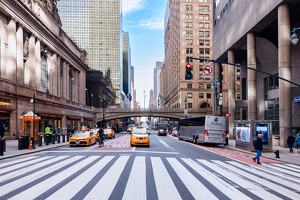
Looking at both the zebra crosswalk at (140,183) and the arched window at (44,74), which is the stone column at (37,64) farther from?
the zebra crosswalk at (140,183)

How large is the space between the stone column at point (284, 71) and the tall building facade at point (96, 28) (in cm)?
9850

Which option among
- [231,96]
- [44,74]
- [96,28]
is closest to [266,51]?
[231,96]

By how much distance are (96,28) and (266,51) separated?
94023mm

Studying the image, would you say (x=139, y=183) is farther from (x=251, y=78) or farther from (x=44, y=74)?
(x=44, y=74)

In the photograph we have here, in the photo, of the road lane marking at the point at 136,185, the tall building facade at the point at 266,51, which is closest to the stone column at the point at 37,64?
the tall building facade at the point at 266,51

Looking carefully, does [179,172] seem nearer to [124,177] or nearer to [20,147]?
[124,177]

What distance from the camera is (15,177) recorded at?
28.9 feet

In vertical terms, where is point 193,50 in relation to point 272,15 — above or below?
above

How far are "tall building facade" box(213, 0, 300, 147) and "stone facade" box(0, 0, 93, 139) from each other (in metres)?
30.8

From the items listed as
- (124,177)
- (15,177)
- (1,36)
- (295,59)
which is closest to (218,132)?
(295,59)

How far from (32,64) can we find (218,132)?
99.6ft

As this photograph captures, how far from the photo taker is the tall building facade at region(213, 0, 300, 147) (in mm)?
24922

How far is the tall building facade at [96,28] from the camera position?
110m

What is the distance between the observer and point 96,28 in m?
116
